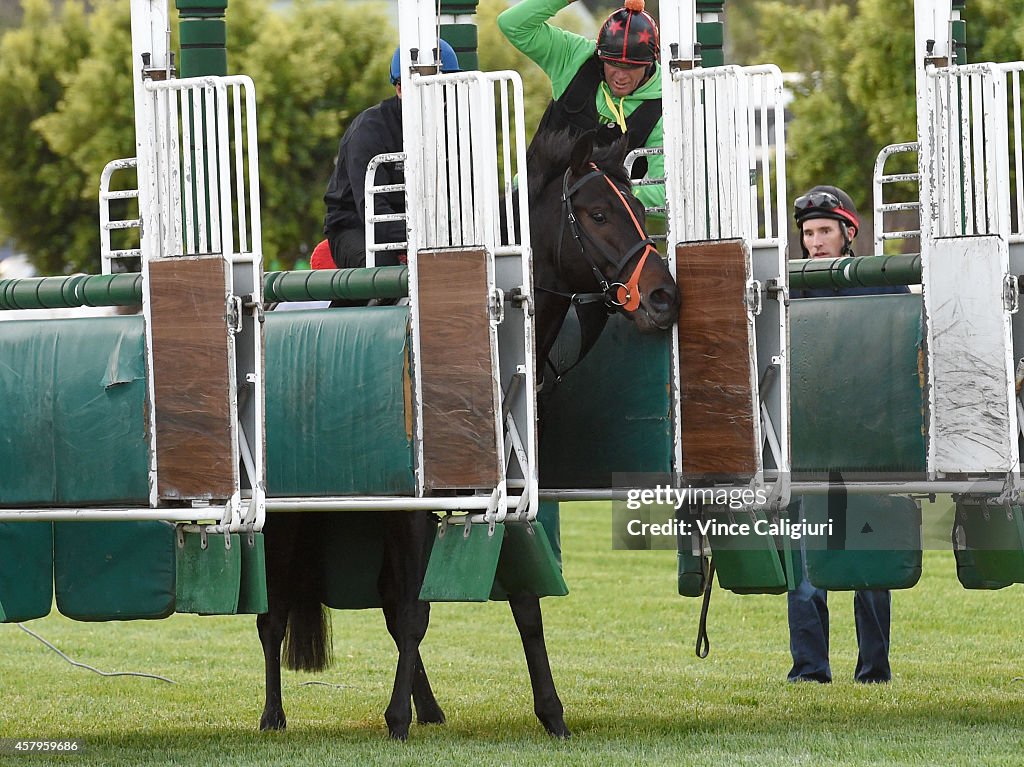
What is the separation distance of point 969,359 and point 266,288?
2.53 m

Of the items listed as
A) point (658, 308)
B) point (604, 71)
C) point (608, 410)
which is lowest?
point (608, 410)

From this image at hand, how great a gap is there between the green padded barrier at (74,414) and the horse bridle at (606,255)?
1.57 m

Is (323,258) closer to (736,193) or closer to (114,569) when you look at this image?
(114,569)

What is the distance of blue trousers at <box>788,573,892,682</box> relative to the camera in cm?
823

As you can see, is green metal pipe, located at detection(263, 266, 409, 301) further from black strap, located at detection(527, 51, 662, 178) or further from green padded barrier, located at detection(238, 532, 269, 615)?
black strap, located at detection(527, 51, 662, 178)

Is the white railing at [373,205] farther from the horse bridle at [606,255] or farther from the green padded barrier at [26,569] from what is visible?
the green padded barrier at [26,569]


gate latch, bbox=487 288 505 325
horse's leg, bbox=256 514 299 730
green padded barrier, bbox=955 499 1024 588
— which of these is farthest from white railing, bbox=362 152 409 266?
green padded barrier, bbox=955 499 1024 588

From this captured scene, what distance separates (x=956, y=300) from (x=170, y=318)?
267cm

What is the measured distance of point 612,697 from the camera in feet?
26.2

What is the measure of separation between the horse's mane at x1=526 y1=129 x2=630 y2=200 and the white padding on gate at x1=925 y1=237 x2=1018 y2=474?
1.16 metres

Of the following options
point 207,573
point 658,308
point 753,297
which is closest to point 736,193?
point 753,297

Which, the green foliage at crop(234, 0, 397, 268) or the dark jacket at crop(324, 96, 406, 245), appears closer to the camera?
the dark jacket at crop(324, 96, 406, 245)

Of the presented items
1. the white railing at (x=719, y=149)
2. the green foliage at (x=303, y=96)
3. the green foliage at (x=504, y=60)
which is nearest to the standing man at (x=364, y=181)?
the white railing at (x=719, y=149)

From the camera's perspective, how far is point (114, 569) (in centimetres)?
646
